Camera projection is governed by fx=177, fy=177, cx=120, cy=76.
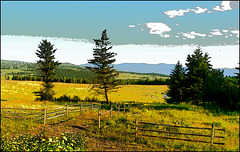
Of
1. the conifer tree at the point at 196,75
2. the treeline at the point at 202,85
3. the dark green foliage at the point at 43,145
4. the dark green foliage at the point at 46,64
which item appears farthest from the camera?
the dark green foliage at the point at 46,64

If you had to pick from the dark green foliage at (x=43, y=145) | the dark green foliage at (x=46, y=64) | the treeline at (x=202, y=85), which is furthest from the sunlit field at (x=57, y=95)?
the dark green foliage at (x=43, y=145)

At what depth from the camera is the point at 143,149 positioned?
1118 cm

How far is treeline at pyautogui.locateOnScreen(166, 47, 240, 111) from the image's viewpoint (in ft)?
83.6

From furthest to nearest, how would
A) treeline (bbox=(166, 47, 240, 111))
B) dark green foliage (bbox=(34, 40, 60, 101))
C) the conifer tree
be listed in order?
dark green foliage (bbox=(34, 40, 60, 101)), the conifer tree, treeline (bbox=(166, 47, 240, 111))

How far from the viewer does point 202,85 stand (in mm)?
31703

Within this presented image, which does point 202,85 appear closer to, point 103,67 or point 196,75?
point 196,75

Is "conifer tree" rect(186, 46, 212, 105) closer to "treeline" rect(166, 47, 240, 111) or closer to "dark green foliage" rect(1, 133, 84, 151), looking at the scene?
"treeline" rect(166, 47, 240, 111)

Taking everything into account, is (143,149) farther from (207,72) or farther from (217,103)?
(207,72)

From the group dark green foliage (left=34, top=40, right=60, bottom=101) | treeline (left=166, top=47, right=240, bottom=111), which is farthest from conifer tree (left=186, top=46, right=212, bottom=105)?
dark green foliage (left=34, top=40, right=60, bottom=101)

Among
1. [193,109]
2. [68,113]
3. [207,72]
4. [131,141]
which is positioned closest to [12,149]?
[131,141]

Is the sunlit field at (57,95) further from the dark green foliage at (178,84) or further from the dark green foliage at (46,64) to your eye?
the dark green foliage at (178,84)

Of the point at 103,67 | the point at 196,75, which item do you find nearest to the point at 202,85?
the point at 196,75

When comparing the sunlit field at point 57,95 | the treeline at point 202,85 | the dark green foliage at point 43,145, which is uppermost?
the treeline at point 202,85

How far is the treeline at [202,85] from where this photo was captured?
2548 cm
